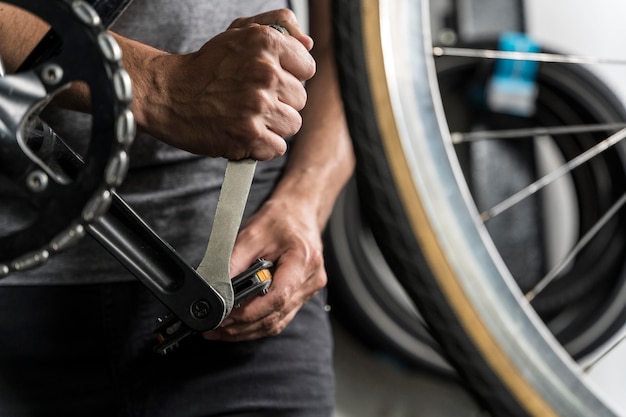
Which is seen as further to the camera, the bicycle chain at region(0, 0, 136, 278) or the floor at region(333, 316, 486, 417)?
the floor at region(333, 316, 486, 417)

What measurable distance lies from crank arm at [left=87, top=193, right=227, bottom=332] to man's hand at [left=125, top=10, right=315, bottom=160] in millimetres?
39

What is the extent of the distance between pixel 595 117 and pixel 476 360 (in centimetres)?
47

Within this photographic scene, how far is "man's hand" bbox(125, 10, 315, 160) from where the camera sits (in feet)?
1.11

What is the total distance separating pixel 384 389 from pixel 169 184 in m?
0.55

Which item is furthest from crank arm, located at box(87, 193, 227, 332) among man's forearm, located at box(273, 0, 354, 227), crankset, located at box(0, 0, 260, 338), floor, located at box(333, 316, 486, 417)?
floor, located at box(333, 316, 486, 417)

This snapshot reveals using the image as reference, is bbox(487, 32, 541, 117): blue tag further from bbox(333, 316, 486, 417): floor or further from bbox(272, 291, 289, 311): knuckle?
bbox(272, 291, 289, 311): knuckle

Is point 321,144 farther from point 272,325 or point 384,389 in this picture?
point 384,389

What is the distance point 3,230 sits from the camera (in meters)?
0.44

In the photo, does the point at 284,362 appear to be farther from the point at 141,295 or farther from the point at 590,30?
the point at 590,30

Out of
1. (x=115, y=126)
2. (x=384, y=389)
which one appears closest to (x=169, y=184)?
(x=115, y=126)

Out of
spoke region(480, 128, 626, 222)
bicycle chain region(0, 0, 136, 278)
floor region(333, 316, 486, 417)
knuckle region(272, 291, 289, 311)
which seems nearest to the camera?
→ bicycle chain region(0, 0, 136, 278)

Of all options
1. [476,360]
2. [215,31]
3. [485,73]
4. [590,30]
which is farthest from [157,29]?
[590,30]

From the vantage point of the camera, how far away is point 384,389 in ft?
3.20

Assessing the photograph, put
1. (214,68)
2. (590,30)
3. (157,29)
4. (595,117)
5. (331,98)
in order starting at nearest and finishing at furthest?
(214,68) → (157,29) → (331,98) → (595,117) → (590,30)
